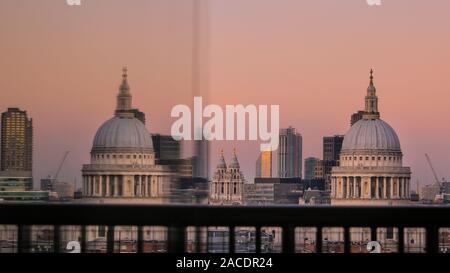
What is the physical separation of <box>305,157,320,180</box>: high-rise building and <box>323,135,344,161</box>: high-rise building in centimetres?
5

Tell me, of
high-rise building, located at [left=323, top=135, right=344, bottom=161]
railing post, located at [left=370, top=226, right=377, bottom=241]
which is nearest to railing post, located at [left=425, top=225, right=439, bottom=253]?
railing post, located at [left=370, top=226, right=377, bottom=241]

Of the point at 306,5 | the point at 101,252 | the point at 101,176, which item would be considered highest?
the point at 306,5

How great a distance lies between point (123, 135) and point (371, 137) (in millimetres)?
1026

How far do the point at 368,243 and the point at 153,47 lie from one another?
1.13 metres

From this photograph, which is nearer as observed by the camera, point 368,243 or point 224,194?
point 368,243

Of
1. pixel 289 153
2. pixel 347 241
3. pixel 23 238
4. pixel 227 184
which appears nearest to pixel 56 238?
pixel 23 238

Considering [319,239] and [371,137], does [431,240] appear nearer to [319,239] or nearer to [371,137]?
[319,239]

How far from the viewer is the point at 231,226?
11.5 feet

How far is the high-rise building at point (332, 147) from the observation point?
4430mm

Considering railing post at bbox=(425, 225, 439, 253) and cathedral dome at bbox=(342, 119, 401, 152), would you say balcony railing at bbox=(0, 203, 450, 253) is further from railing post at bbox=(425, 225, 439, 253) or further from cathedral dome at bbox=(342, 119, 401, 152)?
cathedral dome at bbox=(342, 119, 401, 152)

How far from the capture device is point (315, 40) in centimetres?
425

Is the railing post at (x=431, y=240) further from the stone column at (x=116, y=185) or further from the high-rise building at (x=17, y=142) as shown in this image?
the high-rise building at (x=17, y=142)
